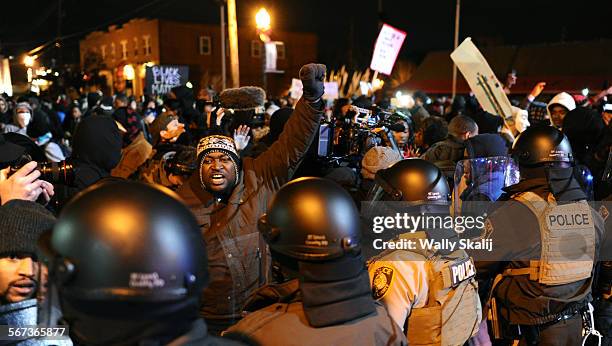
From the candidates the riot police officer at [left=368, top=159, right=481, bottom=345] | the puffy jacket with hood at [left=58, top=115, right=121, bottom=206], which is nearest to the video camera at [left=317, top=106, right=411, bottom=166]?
the riot police officer at [left=368, top=159, right=481, bottom=345]

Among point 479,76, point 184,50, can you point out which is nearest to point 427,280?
point 479,76

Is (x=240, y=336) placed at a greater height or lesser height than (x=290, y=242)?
lesser

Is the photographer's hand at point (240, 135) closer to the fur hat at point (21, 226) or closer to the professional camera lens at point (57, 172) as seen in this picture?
the professional camera lens at point (57, 172)

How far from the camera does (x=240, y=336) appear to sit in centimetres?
225

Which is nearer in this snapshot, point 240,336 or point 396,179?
point 240,336

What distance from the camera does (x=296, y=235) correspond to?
226cm

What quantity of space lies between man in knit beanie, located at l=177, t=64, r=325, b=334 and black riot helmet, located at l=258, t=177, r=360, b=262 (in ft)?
4.20

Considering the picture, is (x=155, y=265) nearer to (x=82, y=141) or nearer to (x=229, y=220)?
(x=229, y=220)

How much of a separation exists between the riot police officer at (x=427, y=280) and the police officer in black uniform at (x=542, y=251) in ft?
2.45

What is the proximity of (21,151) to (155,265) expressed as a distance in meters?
2.33

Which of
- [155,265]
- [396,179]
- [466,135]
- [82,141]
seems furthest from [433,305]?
[466,135]

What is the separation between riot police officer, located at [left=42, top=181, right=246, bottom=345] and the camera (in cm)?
155

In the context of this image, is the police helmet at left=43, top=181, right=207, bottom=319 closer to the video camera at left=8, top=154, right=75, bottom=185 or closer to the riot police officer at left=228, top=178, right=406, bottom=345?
the riot police officer at left=228, top=178, right=406, bottom=345

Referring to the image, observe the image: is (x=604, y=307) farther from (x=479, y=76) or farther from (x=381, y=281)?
(x=479, y=76)
